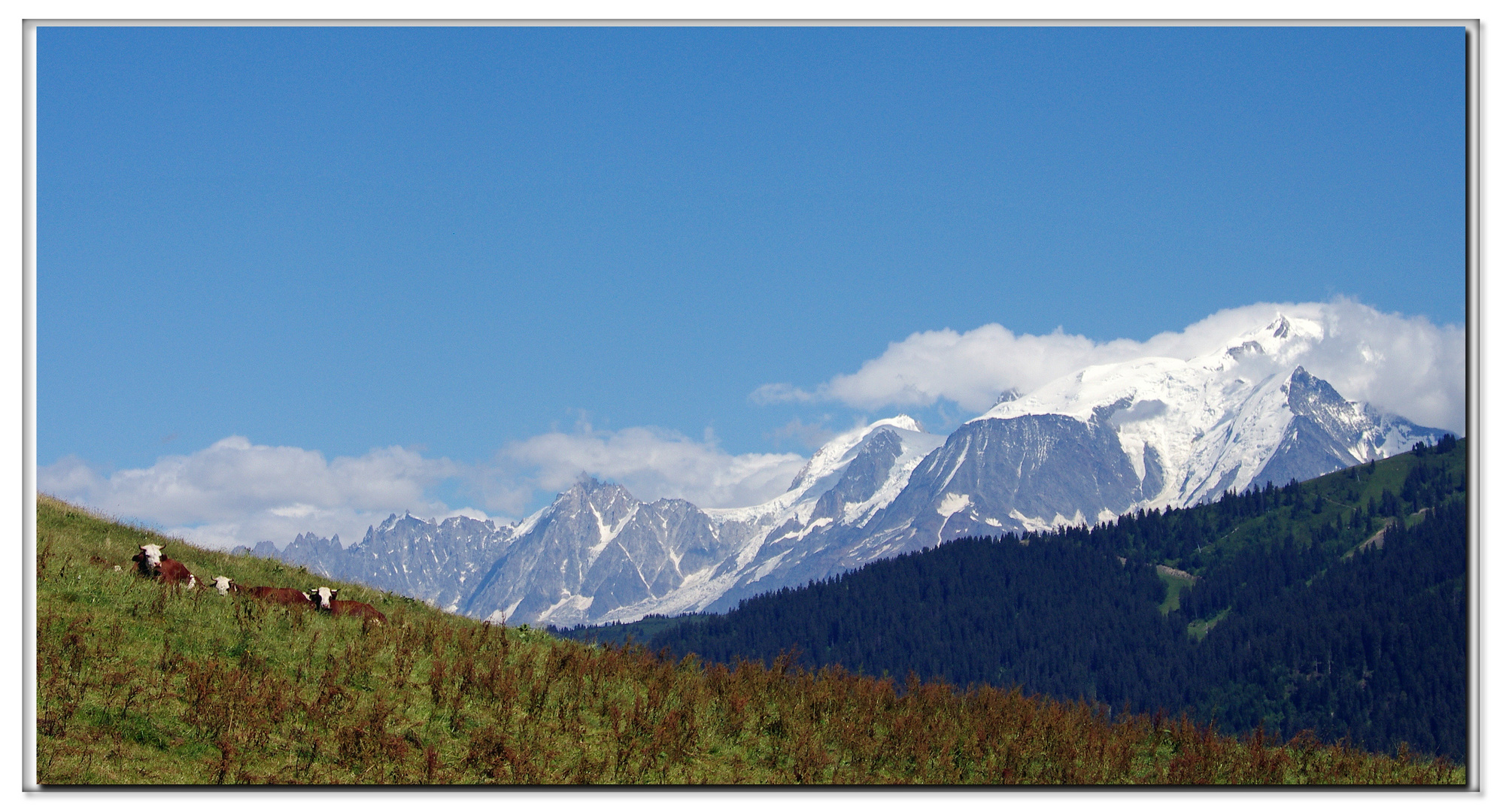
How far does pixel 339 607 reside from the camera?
953 inches

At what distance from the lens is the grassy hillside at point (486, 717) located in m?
15.9

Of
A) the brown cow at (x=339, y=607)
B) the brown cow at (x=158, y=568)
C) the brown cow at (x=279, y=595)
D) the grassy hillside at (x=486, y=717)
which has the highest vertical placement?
the brown cow at (x=158, y=568)

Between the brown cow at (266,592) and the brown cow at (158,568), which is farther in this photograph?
the brown cow at (158,568)

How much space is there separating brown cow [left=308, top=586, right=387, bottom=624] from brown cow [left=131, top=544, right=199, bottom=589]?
2.30 m

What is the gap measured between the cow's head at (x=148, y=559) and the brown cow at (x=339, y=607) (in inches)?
119

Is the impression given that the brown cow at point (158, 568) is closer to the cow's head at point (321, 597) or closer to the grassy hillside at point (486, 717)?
the grassy hillside at point (486, 717)

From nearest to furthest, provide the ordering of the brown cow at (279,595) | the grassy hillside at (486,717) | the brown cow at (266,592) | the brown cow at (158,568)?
1. the grassy hillside at (486,717)
2. the brown cow at (266,592)
3. the brown cow at (279,595)
4. the brown cow at (158,568)

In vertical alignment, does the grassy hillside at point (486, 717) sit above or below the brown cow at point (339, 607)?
below

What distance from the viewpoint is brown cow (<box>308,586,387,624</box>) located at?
78.0 feet

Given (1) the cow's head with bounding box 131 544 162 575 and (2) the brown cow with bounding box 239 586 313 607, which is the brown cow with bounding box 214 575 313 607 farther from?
(1) the cow's head with bounding box 131 544 162 575

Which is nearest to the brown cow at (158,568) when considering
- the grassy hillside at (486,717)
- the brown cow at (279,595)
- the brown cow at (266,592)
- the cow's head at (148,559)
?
the cow's head at (148,559)

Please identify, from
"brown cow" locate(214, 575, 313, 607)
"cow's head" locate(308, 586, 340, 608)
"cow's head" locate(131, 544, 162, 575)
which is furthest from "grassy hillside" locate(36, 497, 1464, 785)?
"cow's head" locate(308, 586, 340, 608)

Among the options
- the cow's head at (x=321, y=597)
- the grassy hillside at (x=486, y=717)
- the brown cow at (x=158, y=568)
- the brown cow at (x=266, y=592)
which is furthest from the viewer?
the cow's head at (x=321, y=597)
